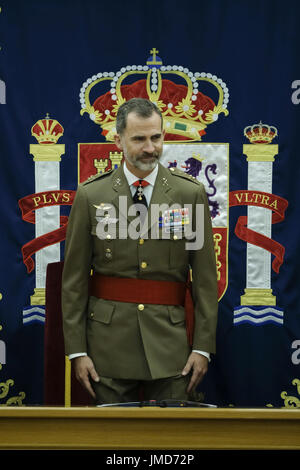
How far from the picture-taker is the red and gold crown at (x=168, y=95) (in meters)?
2.72

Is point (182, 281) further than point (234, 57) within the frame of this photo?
No

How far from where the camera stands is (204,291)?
207cm

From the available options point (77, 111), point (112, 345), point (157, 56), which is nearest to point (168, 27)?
point (157, 56)

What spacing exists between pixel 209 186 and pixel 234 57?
2.26 feet

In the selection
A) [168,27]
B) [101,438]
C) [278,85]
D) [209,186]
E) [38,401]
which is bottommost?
[38,401]

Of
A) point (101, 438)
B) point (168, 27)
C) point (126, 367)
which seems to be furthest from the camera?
point (168, 27)

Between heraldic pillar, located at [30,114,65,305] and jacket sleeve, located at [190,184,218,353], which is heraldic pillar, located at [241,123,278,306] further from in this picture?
heraldic pillar, located at [30,114,65,305]

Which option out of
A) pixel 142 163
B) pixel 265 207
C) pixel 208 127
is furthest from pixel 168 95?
pixel 142 163

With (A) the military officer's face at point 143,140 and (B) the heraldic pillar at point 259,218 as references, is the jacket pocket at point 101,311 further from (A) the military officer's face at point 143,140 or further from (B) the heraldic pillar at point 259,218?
(B) the heraldic pillar at point 259,218

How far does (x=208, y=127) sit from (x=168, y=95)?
0.90 feet

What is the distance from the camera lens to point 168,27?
2.70m

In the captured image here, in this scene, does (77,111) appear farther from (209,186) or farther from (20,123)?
(209,186)

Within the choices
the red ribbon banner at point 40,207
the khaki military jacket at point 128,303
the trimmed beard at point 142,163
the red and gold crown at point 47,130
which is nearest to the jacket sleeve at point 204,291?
the khaki military jacket at point 128,303

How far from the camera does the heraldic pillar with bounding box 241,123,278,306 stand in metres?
2.73
